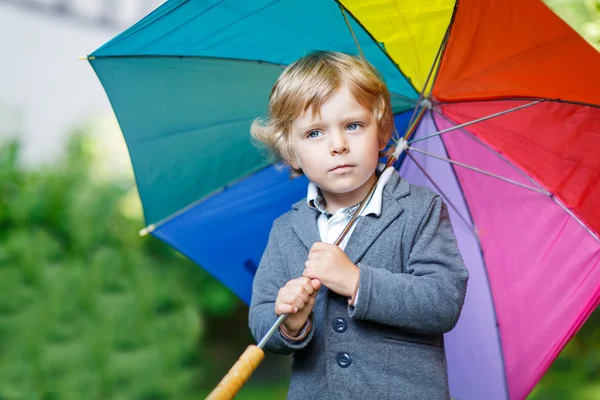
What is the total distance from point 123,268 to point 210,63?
73.1 inches

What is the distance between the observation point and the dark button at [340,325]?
164 cm

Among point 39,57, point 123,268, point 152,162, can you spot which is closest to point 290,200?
point 152,162

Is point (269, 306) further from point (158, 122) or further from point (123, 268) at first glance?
point (123, 268)

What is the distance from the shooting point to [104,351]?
3439 millimetres

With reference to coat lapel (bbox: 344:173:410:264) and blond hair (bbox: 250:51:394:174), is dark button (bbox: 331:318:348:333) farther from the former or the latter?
blond hair (bbox: 250:51:394:174)

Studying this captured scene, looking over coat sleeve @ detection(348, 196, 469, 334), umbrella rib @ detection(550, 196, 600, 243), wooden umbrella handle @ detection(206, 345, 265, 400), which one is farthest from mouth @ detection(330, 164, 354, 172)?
umbrella rib @ detection(550, 196, 600, 243)

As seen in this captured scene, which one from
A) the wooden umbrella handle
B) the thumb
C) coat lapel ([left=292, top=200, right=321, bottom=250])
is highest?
coat lapel ([left=292, top=200, right=321, bottom=250])

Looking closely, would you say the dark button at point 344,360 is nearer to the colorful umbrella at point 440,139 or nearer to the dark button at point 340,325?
the dark button at point 340,325

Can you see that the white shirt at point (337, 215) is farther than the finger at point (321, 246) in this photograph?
Yes

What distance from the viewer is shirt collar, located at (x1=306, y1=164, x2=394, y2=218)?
1723 millimetres

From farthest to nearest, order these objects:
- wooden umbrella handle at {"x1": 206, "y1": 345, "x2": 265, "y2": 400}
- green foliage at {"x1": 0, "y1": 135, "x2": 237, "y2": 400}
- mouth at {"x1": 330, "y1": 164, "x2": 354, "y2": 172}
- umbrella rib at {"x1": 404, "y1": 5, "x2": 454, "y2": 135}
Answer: green foliage at {"x1": 0, "y1": 135, "x2": 237, "y2": 400} → umbrella rib at {"x1": 404, "y1": 5, "x2": 454, "y2": 135} → mouth at {"x1": 330, "y1": 164, "x2": 354, "y2": 172} → wooden umbrella handle at {"x1": 206, "y1": 345, "x2": 265, "y2": 400}

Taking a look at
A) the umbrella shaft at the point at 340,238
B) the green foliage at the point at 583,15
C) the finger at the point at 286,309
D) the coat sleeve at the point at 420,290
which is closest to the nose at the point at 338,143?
the umbrella shaft at the point at 340,238

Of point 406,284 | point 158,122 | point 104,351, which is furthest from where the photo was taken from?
point 104,351

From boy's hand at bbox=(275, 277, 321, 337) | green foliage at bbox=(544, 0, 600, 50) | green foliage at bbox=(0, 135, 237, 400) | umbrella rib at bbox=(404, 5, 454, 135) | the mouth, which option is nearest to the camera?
boy's hand at bbox=(275, 277, 321, 337)
